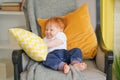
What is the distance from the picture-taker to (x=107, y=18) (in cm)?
231

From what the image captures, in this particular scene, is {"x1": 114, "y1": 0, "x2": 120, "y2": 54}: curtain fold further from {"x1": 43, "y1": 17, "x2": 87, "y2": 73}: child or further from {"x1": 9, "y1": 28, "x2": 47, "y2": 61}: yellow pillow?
{"x1": 9, "y1": 28, "x2": 47, "y2": 61}: yellow pillow

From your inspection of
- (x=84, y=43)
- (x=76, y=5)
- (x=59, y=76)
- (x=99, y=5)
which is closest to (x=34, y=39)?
(x=59, y=76)

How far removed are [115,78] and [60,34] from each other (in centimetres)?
84

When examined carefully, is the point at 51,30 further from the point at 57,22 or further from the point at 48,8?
the point at 48,8

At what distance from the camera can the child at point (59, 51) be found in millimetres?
1774

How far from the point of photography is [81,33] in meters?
2.07

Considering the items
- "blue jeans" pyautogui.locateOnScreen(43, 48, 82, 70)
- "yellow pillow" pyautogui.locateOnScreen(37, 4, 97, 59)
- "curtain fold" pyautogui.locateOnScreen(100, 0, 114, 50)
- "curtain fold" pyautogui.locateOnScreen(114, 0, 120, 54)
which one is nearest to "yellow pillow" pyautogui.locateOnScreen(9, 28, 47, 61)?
"blue jeans" pyautogui.locateOnScreen(43, 48, 82, 70)

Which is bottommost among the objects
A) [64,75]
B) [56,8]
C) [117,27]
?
[64,75]

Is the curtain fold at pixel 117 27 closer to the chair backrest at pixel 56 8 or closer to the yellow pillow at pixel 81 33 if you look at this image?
the chair backrest at pixel 56 8

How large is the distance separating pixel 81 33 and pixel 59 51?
11.6 inches

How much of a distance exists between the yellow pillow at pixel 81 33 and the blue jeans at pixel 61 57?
0.52ft

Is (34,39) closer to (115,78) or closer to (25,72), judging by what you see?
(25,72)

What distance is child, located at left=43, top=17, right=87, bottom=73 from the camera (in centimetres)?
177

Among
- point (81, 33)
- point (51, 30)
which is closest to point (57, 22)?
point (51, 30)
